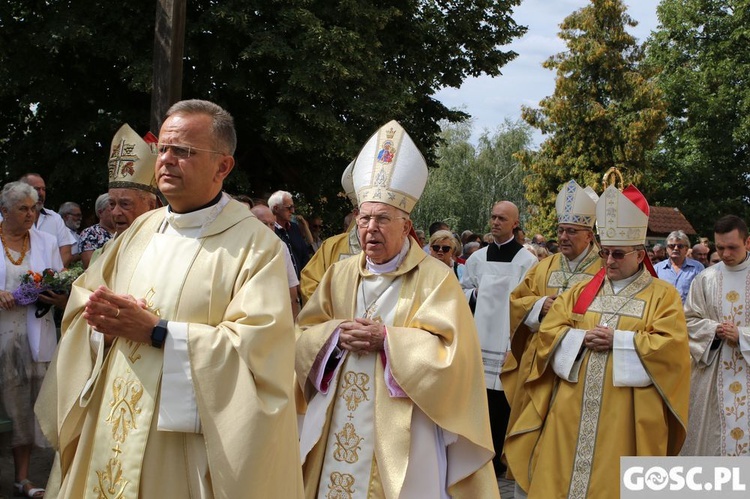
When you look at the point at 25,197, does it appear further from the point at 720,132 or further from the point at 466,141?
the point at 466,141

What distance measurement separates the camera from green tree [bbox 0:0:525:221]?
47.3 ft

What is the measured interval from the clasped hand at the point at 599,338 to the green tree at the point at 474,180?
42.8 metres

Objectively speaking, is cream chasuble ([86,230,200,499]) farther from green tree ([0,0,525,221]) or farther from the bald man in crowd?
green tree ([0,0,525,221])

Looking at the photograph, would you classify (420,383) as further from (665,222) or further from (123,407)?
(665,222)

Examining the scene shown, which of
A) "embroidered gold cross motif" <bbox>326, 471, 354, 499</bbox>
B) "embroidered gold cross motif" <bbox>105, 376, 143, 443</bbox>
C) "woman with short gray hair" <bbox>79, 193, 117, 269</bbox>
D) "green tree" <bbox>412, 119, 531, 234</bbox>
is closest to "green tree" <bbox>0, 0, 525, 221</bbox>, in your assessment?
"woman with short gray hair" <bbox>79, 193, 117, 269</bbox>

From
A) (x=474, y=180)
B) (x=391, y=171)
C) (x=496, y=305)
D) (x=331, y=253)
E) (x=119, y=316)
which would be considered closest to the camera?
(x=119, y=316)

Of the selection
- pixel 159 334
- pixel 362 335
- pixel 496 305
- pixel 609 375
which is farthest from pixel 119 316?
pixel 496 305

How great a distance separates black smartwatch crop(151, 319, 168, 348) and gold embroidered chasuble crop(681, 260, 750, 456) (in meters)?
5.38

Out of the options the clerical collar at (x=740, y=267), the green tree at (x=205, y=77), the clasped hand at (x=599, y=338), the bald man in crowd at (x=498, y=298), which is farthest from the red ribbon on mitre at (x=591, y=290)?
the green tree at (x=205, y=77)

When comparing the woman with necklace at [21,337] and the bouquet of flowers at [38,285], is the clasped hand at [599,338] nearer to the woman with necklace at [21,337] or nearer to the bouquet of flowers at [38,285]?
the bouquet of flowers at [38,285]

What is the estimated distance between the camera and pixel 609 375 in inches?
246

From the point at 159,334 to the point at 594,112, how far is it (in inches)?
1485

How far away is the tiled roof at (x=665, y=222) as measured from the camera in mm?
33938

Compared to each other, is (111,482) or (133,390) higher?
(133,390)
